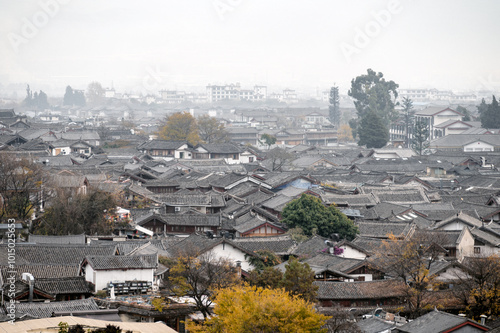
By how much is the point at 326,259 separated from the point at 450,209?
391 inches

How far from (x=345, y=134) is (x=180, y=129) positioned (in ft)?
76.4

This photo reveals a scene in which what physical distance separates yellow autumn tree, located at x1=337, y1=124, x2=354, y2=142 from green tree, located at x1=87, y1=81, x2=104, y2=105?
2372 inches

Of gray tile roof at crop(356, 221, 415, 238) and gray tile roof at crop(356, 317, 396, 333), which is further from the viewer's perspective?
gray tile roof at crop(356, 221, 415, 238)

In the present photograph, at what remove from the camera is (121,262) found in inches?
672

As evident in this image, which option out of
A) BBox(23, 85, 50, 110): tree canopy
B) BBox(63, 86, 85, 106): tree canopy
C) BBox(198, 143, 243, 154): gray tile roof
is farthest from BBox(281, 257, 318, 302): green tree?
BBox(63, 86, 85, 106): tree canopy

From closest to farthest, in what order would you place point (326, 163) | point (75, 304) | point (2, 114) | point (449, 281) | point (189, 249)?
1. point (75, 304)
2. point (449, 281)
3. point (189, 249)
4. point (326, 163)
5. point (2, 114)

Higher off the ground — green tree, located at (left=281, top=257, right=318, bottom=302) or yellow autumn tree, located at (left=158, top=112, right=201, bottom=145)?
yellow autumn tree, located at (left=158, top=112, right=201, bottom=145)

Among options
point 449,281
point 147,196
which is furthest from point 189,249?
point 147,196

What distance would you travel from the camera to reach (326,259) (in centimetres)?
2066

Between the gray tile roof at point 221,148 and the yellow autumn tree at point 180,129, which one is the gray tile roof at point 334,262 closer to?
the gray tile roof at point 221,148

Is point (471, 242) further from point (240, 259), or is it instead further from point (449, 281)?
point (240, 259)

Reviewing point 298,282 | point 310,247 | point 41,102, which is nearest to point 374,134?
point 310,247

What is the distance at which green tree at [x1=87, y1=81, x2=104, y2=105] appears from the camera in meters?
123

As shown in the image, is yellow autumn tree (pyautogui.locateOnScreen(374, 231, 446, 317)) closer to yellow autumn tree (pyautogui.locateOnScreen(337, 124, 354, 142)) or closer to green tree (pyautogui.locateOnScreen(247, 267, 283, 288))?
green tree (pyautogui.locateOnScreen(247, 267, 283, 288))
